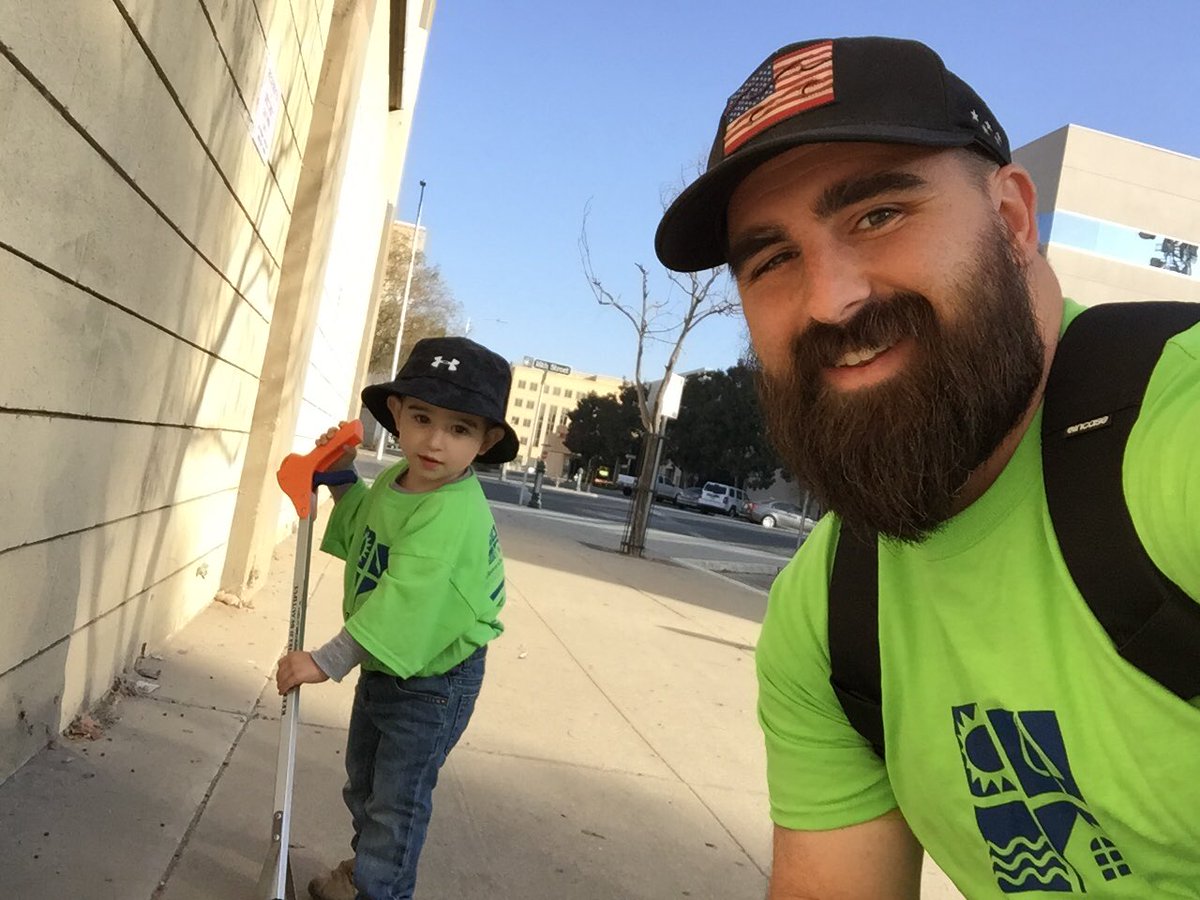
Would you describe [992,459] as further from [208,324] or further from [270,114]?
[270,114]

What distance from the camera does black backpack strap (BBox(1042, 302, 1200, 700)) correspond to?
3.88 feet

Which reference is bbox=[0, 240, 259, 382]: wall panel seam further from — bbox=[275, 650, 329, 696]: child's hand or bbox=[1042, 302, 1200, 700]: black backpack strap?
bbox=[1042, 302, 1200, 700]: black backpack strap

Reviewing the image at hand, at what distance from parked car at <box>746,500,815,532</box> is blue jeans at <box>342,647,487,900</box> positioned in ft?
131

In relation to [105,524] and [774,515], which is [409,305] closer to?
[774,515]

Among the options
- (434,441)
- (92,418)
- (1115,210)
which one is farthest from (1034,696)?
(1115,210)

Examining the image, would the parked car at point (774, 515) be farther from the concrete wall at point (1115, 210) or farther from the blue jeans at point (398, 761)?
the blue jeans at point (398, 761)

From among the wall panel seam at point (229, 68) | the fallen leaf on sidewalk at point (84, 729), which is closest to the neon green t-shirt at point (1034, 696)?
the fallen leaf on sidewalk at point (84, 729)

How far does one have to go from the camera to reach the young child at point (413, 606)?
255cm

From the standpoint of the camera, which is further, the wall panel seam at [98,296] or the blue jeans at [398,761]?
the blue jeans at [398,761]

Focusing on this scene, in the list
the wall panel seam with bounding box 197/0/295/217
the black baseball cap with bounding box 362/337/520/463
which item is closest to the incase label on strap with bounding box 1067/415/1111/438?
the black baseball cap with bounding box 362/337/520/463

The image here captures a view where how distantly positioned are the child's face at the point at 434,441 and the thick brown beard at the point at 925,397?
1.48 meters

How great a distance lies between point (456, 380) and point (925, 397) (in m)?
1.68

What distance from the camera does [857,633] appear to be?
1.56m

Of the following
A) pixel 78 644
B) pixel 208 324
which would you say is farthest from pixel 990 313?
pixel 208 324
